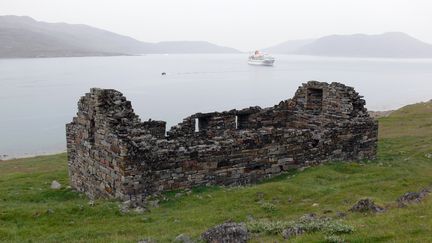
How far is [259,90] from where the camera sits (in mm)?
109875

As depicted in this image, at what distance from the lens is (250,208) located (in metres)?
16.0

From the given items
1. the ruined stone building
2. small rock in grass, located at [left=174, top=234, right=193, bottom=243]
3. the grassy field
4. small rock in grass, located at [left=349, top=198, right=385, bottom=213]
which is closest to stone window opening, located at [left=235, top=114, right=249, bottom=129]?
the ruined stone building

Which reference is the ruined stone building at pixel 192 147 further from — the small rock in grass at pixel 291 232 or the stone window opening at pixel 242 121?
the small rock in grass at pixel 291 232

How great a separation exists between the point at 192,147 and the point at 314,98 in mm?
11547

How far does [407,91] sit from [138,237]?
392ft

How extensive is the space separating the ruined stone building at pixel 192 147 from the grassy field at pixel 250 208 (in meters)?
0.76

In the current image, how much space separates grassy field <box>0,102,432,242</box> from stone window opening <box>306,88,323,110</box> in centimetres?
496

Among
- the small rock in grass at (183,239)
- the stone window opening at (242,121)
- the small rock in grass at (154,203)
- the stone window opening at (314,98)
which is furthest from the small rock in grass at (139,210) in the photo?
the stone window opening at (314,98)

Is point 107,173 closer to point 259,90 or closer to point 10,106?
point 10,106

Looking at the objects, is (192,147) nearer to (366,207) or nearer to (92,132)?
(92,132)

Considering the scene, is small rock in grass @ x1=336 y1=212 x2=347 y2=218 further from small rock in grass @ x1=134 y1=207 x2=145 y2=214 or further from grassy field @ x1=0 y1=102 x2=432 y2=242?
small rock in grass @ x1=134 y1=207 x2=145 y2=214

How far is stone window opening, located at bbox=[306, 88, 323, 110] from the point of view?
27.4 m

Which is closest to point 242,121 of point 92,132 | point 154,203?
point 92,132

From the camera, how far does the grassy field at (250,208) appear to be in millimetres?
11709
